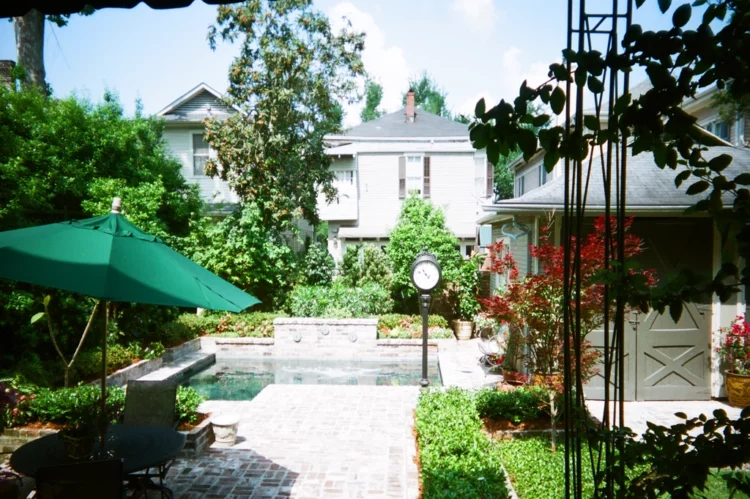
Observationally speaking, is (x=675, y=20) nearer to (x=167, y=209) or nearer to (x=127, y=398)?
(x=127, y=398)

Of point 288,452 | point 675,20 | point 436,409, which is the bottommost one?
point 288,452

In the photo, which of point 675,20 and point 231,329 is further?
point 231,329

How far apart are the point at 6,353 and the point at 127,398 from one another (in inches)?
210

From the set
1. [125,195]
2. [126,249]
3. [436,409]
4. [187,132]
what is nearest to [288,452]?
[436,409]

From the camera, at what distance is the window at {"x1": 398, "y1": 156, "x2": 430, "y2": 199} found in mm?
24969

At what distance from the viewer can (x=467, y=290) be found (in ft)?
56.4

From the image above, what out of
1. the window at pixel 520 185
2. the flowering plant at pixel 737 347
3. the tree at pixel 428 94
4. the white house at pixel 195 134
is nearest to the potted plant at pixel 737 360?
the flowering plant at pixel 737 347

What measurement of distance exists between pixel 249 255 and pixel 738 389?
13.6 m

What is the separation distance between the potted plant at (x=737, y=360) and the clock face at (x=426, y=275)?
513cm

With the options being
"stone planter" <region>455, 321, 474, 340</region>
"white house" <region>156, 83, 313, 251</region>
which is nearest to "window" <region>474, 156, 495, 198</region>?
"white house" <region>156, 83, 313, 251</region>

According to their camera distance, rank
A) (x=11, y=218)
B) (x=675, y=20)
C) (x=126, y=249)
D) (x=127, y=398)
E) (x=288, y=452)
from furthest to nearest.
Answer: (x=11, y=218), (x=288, y=452), (x=127, y=398), (x=126, y=249), (x=675, y=20)

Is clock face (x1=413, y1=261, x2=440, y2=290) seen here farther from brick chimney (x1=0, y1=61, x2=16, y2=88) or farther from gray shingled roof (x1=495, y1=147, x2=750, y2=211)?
brick chimney (x1=0, y1=61, x2=16, y2=88)

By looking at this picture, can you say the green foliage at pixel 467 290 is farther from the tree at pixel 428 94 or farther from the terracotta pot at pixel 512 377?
the tree at pixel 428 94

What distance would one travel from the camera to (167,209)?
1586cm
